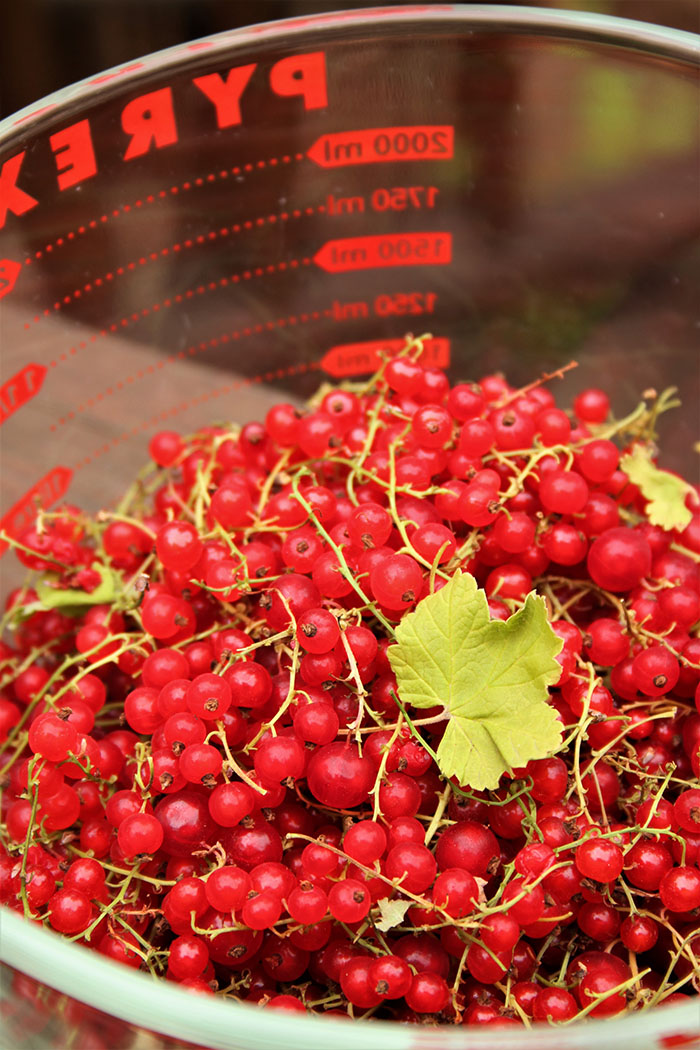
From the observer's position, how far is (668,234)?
3.01ft

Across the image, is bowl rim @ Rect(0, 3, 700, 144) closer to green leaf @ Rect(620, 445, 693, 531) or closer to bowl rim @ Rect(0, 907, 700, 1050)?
green leaf @ Rect(620, 445, 693, 531)

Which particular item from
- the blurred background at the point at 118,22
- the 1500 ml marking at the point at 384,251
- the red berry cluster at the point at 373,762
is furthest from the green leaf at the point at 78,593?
the blurred background at the point at 118,22

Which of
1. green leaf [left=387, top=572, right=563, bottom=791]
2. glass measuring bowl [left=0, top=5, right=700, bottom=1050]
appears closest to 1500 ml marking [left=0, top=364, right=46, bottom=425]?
glass measuring bowl [left=0, top=5, right=700, bottom=1050]

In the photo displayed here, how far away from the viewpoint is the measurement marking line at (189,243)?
870 millimetres

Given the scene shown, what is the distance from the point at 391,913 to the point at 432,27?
71 centimetres

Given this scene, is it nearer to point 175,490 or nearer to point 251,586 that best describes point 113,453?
point 175,490

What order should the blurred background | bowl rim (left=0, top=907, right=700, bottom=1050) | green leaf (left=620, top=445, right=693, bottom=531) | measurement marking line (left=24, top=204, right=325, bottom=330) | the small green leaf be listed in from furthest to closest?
1. the blurred background
2. measurement marking line (left=24, top=204, right=325, bottom=330)
3. green leaf (left=620, top=445, right=693, bottom=531)
4. the small green leaf
5. bowl rim (left=0, top=907, right=700, bottom=1050)

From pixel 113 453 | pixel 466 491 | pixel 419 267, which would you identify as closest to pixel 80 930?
pixel 466 491

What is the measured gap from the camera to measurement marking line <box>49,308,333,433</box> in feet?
3.03

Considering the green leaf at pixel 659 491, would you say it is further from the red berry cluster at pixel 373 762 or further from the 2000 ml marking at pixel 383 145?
the 2000 ml marking at pixel 383 145

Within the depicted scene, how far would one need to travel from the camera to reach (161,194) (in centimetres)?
88

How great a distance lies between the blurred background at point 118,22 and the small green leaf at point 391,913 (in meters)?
1.29

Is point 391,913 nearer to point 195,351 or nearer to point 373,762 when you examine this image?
point 373,762

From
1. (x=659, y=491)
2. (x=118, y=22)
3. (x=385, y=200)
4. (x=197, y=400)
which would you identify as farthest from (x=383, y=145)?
(x=118, y=22)
